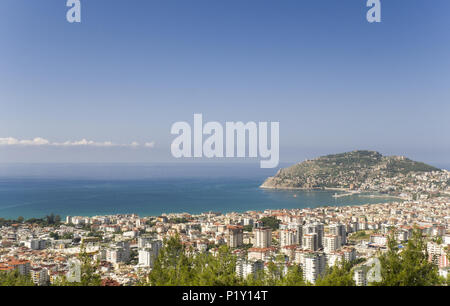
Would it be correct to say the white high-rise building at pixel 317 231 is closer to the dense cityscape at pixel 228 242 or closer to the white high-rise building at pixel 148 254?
the dense cityscape at pixel 228 242

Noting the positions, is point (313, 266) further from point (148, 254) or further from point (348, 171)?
point (348, 171)

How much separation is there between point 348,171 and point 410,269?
72.9 feet

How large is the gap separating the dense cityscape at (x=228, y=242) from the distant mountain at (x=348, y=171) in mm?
8434

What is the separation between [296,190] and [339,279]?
72.1 feet

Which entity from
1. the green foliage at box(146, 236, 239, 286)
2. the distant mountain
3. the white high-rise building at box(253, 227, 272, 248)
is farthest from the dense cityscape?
the distant mountain

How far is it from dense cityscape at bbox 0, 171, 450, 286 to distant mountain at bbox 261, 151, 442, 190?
8.43 meters

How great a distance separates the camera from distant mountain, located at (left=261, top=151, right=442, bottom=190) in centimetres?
2247

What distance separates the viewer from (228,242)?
823cm

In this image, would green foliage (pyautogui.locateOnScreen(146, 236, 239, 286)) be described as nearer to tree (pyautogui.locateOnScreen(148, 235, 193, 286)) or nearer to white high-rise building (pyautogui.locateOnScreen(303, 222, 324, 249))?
tree (pyautogui.locateOnScreen(148, 235, 193, 286))
